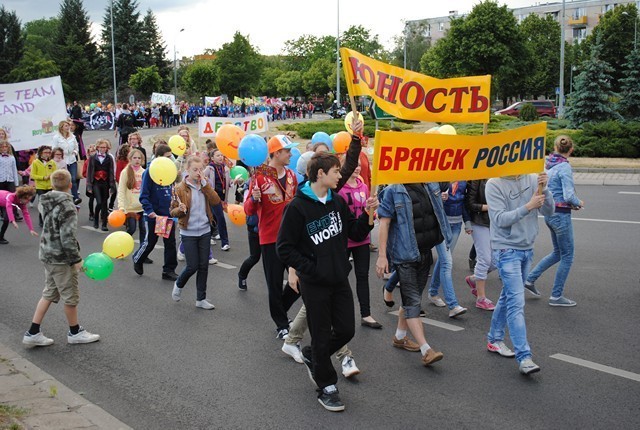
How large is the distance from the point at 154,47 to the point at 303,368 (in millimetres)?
78100

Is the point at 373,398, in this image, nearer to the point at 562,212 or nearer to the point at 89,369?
the point at 89,369

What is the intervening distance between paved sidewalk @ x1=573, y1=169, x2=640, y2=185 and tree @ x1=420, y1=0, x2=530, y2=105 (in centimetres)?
4393

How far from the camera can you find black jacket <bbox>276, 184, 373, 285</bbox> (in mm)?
5242

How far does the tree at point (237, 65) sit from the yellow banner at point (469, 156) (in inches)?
2902

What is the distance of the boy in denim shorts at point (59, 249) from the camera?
6770mm

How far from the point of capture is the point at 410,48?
111062 millimetres

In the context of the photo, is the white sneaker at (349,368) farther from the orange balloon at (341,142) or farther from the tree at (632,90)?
the tree at (632,90)

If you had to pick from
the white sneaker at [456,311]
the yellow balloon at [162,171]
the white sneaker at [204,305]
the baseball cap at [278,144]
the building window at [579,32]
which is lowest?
the white sneaker at [204,305]

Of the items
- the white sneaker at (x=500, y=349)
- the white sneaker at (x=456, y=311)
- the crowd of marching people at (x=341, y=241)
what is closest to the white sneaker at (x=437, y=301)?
the crowd of marching people at (x=341, y=241)

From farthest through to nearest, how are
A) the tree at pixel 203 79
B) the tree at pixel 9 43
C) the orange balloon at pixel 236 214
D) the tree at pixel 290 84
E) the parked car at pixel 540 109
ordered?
the tree at pixel 290 84 → the tree at pixel 9 43 → the tree at pixel 203 79 → the parked car at pixel 540 109 → the orange balloon at pixel 236 214

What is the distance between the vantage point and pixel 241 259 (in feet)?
35.9

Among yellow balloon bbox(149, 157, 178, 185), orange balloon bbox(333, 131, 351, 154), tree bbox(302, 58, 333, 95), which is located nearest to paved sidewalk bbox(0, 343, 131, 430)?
yellow balloon bbox(149, 157, 178, 185)

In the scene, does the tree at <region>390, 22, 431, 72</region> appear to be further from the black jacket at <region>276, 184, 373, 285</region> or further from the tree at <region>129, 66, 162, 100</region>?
the black jacket at <region>276, 184, 373, 285</region>

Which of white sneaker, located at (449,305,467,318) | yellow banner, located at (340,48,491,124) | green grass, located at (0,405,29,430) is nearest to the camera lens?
green grass, located at (0,405,29,430)
